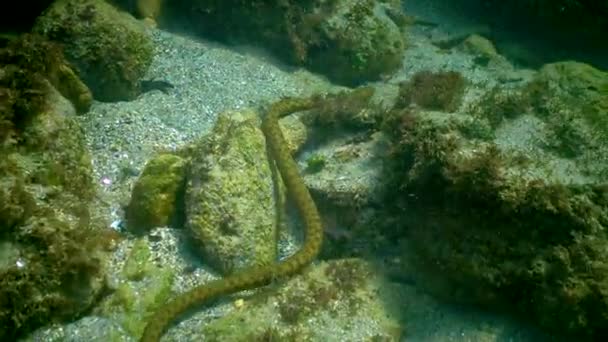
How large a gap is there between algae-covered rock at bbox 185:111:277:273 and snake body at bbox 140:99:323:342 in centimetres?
29

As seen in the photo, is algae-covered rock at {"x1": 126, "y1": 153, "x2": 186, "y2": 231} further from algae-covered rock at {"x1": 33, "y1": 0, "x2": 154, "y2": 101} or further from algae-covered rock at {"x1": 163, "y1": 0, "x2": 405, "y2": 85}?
algae-covered rock at {"x1": 163, "y1": 0, "x2": 405, "y2": 85}

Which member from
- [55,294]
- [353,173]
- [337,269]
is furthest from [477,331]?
[55,294]

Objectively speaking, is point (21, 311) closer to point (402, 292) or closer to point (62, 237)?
point (62, 237)

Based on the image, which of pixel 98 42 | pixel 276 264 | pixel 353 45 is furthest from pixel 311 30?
pixel 276 264

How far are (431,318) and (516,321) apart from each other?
3.53 feet

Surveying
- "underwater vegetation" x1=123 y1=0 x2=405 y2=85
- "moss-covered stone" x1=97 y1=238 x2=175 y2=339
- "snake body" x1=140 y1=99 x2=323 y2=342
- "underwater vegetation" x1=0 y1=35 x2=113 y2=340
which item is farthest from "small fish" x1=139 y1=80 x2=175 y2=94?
"moss-covered stone" x1=97 y1=238 x2=175 y2=339

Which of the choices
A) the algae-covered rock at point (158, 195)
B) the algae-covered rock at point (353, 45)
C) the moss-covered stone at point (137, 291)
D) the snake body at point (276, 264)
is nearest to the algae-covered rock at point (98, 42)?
the algae-covered rock at point (158, 195)

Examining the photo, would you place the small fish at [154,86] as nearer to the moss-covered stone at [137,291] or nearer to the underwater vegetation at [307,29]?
the underwater vegetation at [307,29]

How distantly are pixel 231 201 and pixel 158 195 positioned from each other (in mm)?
972

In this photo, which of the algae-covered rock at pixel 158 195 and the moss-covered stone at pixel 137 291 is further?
the algae-covered rock at pixel 158 195

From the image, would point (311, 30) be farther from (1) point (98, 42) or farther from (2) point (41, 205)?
(2) point (41, 205)

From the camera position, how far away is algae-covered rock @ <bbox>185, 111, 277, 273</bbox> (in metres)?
5.97

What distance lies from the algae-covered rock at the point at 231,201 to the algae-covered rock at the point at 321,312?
0.57 metres

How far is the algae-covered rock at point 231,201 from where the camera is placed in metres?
5.97
